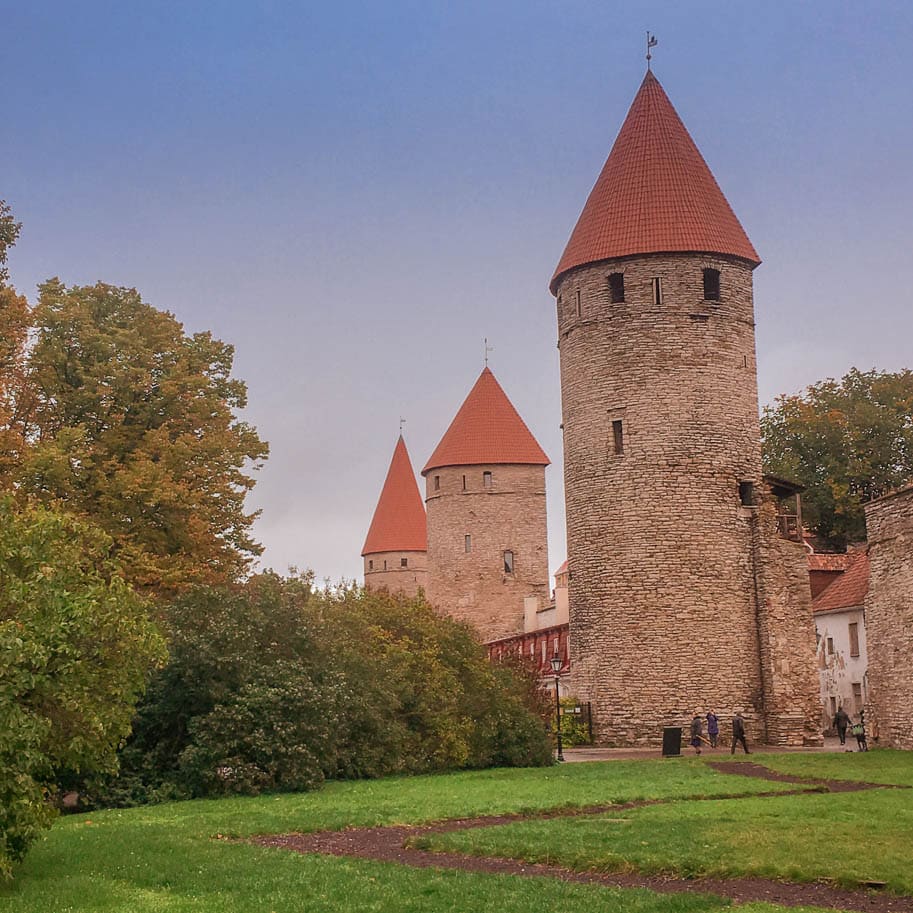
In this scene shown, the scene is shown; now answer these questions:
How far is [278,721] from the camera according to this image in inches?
811

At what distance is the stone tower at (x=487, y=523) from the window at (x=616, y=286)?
83.8 feet

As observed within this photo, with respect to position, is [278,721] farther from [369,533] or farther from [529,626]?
[369,533]

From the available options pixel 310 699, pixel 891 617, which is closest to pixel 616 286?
pixel 891 617

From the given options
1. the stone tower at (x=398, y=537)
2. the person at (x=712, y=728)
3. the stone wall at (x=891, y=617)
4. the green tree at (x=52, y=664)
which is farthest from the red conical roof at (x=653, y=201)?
the stone tower at (x=398, y=537)

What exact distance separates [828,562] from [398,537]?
31.7 metres

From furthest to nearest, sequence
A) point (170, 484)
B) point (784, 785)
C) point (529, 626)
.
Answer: point (529, 626) < point (170, 484) < point (784, 785)

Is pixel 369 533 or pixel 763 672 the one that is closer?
pixel 763 672

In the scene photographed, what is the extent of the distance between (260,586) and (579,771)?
6872mm

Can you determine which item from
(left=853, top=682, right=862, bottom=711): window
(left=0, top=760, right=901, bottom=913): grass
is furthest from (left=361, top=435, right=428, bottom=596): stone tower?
(left=0, top=760, right=901, bottom=913): grass

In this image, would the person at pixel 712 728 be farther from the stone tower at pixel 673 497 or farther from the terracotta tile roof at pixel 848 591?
the terracotta tile roof at pixel 848 591

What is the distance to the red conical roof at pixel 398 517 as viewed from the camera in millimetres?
73125

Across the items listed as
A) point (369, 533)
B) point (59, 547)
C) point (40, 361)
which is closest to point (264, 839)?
point (59, 547)

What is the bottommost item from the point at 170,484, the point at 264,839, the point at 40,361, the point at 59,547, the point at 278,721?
the point at 264,839

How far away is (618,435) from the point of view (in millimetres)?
33781
